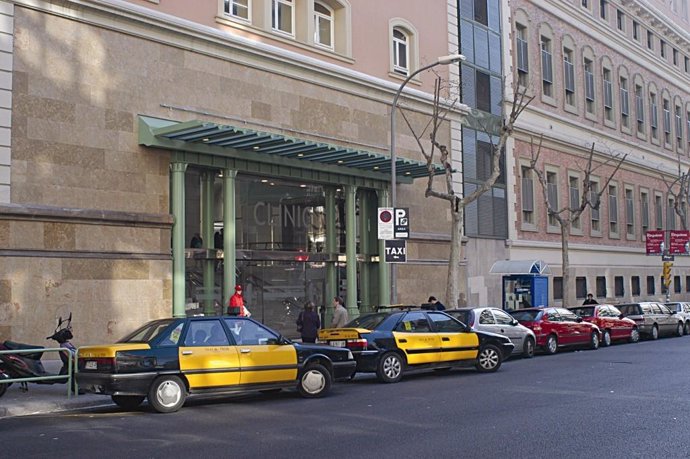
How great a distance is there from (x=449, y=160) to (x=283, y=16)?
9.15m

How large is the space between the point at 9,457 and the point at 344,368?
647 centimetres

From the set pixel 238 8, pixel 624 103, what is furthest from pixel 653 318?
pixel 624 103

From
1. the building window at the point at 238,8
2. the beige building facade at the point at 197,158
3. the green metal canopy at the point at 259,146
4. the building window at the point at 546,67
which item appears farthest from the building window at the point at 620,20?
the building window at the point at 238,8

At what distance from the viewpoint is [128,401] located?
507 inches

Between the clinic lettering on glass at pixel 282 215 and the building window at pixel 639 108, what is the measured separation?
94.7 ft

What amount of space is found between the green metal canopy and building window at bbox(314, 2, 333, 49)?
4.12m

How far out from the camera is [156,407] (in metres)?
12.0

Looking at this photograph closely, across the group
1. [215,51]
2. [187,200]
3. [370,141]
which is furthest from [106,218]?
[370,141]

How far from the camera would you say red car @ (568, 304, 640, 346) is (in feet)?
87.2

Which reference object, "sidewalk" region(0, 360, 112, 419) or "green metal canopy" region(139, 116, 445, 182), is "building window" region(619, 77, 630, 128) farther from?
"sidewalk" region(0, 360, 112, 419)

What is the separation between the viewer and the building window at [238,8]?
903 inches

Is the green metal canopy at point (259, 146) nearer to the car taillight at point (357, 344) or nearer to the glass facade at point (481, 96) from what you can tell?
the glass facade at point (481, 96)

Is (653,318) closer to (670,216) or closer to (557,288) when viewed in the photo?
(557,288)

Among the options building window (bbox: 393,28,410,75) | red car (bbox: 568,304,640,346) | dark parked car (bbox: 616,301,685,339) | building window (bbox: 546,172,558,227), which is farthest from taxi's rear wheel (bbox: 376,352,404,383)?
building window (bbox: 546,172,558,227)
